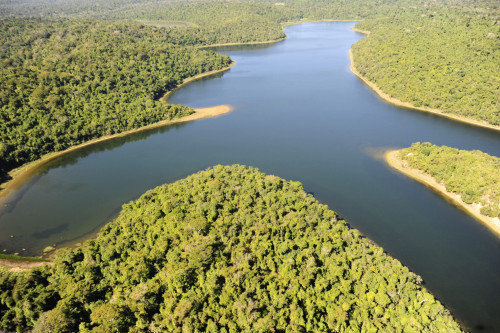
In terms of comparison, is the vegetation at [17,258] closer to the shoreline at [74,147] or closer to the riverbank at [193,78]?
the shoreline at [74,147]

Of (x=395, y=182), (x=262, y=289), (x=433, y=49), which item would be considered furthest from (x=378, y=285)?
(x=433, y=49)

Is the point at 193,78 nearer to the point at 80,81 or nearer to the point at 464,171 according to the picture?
the point at 80,81

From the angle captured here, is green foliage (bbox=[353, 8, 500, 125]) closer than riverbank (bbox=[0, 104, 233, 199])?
No

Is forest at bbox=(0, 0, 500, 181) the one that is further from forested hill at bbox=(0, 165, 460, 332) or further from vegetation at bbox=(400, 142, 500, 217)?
forested hill at bbox=(0, 165, 460, 332)

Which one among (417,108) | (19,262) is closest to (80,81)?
(19,262)


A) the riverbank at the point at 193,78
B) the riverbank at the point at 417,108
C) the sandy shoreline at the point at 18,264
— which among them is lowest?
the sandy shoreline at the point at 18,264

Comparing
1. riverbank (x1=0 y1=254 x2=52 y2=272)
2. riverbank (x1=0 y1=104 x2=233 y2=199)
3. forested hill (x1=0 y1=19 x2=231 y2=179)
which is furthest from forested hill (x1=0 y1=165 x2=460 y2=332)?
forested hill (x1=0 y1=19 x2=231 y2=179)

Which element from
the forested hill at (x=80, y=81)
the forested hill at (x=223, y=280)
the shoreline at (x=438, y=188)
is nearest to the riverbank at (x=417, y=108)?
the shoreline at (x=438, y=188)
